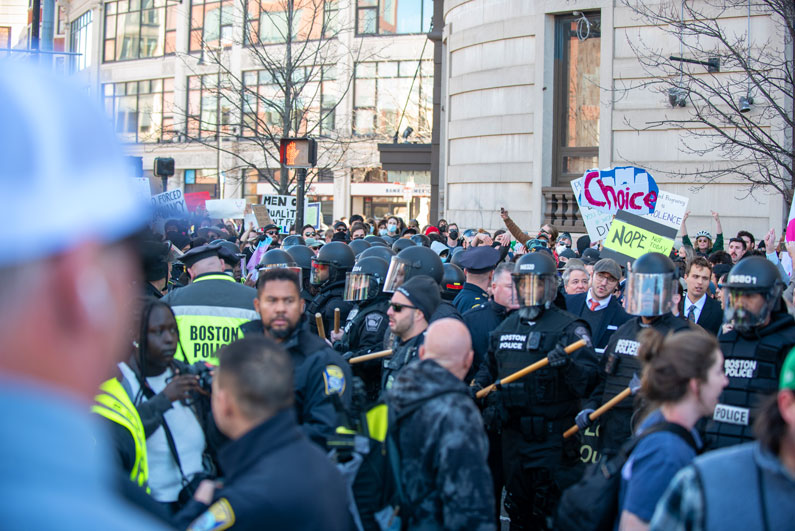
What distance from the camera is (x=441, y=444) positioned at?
3.92m

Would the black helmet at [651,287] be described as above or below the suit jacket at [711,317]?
above

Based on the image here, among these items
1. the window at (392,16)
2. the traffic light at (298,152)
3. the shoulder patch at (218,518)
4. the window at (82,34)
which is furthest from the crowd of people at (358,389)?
the window at (82,34)

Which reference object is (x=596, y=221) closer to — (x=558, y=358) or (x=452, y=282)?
(x=452, y=282)

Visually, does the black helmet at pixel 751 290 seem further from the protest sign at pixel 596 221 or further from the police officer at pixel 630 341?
the protest sign at pixel 596 221

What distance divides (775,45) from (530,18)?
18.7 feet

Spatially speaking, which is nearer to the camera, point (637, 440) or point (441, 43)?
point (637, 440)

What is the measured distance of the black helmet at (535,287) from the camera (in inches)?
249

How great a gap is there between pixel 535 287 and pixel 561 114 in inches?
594

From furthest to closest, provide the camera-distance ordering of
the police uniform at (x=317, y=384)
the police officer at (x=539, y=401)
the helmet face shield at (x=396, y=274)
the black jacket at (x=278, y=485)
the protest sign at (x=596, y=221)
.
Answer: the protest sign at (x=596, y=221), the helmet face shield at (x=396, y=274), the police officer at (x=539, y=401), the police uniform at (x=317, y=384), the black jacket at (x=278, y=485)

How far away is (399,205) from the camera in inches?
1834

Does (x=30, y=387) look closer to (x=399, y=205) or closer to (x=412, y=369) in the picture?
(x=412, y=369)

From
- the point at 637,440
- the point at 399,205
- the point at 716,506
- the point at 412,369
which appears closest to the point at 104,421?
the point at 412,369

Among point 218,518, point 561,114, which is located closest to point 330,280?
point 218,518

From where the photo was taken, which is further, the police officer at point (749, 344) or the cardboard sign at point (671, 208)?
the cardboard sign at point (671, 208)
